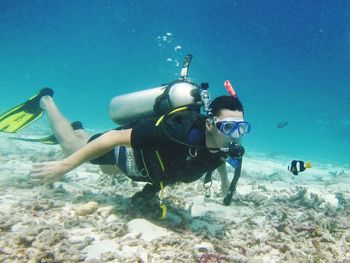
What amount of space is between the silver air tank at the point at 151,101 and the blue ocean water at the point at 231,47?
72.9 ft

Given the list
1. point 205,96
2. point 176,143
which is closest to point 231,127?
point 176,143

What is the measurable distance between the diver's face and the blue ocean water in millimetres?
23301

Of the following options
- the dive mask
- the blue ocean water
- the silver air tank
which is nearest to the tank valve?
the silver air tank

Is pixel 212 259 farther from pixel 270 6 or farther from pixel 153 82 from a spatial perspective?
pixel 153 82

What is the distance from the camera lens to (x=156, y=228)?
178 inches

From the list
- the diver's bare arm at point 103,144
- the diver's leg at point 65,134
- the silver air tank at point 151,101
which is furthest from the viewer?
the diver's leg at point 65,134

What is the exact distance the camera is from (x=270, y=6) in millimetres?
45469

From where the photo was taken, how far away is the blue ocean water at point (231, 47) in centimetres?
4662

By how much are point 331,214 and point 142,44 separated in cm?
8491

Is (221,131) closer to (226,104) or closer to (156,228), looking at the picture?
(226,104)

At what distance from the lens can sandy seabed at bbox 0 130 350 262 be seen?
3697mm

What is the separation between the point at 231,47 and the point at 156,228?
58978 millimetres

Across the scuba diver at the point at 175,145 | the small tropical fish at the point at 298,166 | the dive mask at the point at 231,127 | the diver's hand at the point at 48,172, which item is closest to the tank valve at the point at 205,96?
the scuba diver at the point at 175,145

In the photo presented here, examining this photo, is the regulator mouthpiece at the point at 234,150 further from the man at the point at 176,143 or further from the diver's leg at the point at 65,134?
the diver's leg at the point at 65,134
